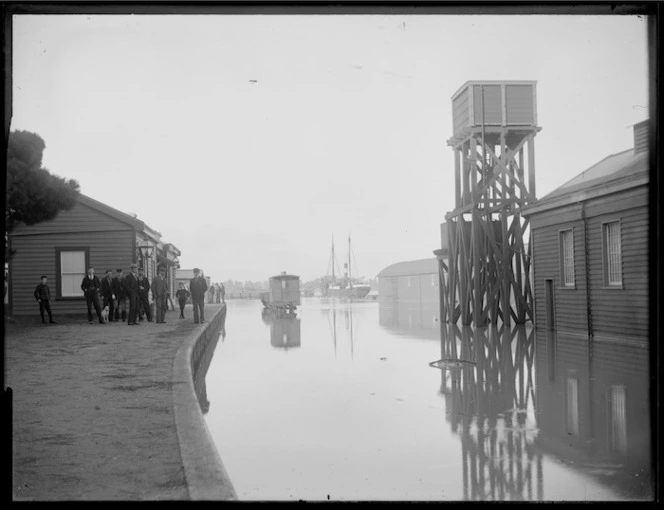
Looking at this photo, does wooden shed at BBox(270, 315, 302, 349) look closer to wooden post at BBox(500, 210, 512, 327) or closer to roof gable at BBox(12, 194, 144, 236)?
roof gable at BBox(12, 194, 144, 236)

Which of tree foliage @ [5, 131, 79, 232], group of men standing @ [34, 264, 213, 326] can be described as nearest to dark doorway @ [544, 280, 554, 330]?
group of men standing @ [34, 264, 213, 326]

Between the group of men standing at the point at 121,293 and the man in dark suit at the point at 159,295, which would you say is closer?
the group of men standing at the point at 121,293

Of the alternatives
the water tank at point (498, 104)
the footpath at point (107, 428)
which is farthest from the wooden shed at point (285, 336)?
the water tank at point (498, 104)

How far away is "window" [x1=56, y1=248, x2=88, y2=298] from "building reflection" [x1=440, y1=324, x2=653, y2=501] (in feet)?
37.7

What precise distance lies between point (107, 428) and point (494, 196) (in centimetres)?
1885

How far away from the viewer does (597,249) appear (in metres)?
17.1

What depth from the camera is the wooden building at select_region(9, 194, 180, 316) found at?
64.0ft

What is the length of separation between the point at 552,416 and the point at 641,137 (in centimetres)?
1265

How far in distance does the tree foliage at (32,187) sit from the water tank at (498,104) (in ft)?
44.9

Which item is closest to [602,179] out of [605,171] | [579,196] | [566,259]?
[579,196]

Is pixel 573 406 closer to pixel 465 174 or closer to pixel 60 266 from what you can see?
pixel 60 266

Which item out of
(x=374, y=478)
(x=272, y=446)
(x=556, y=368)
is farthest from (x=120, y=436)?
(x=556, y=368)

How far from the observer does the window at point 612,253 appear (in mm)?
16328

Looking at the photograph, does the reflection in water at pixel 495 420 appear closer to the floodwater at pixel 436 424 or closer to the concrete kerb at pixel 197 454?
the floodwater at pixel 436 424
